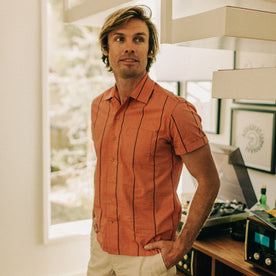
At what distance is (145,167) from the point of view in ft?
4.47

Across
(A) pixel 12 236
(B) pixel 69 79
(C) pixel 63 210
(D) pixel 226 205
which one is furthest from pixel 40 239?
(B) pixel 69 79

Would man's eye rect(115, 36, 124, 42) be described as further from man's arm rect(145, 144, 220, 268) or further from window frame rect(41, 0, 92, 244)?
window frame rect(41, 0, 92, 244)

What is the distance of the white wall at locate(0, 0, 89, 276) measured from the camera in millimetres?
2285

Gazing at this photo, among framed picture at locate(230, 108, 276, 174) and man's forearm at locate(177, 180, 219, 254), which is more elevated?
framed picture at locate(230, 108, 276, 174)

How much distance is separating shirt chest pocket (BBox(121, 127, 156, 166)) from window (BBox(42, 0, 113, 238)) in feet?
8.74

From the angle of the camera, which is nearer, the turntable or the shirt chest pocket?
the shirt chest pocket

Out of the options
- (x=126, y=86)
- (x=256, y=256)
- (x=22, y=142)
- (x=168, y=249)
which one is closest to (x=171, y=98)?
(x=126, y=86)

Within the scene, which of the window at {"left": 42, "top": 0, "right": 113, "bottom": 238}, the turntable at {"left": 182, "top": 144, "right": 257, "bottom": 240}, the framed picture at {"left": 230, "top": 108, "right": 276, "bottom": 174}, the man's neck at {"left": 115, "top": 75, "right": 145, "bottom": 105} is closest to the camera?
the man's neck at {"left": 115, "top": 75, "right": 145, "bottom": 105}

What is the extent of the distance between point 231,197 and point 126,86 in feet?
3.51

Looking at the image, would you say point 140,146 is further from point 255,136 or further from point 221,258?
point 255,136

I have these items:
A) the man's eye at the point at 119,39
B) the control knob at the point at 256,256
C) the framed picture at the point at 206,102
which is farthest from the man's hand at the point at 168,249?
the framed picture at the point at 206,102

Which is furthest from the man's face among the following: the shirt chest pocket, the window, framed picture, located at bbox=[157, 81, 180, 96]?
the window

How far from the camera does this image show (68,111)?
14.1 feet

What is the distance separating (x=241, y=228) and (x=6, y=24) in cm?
185
